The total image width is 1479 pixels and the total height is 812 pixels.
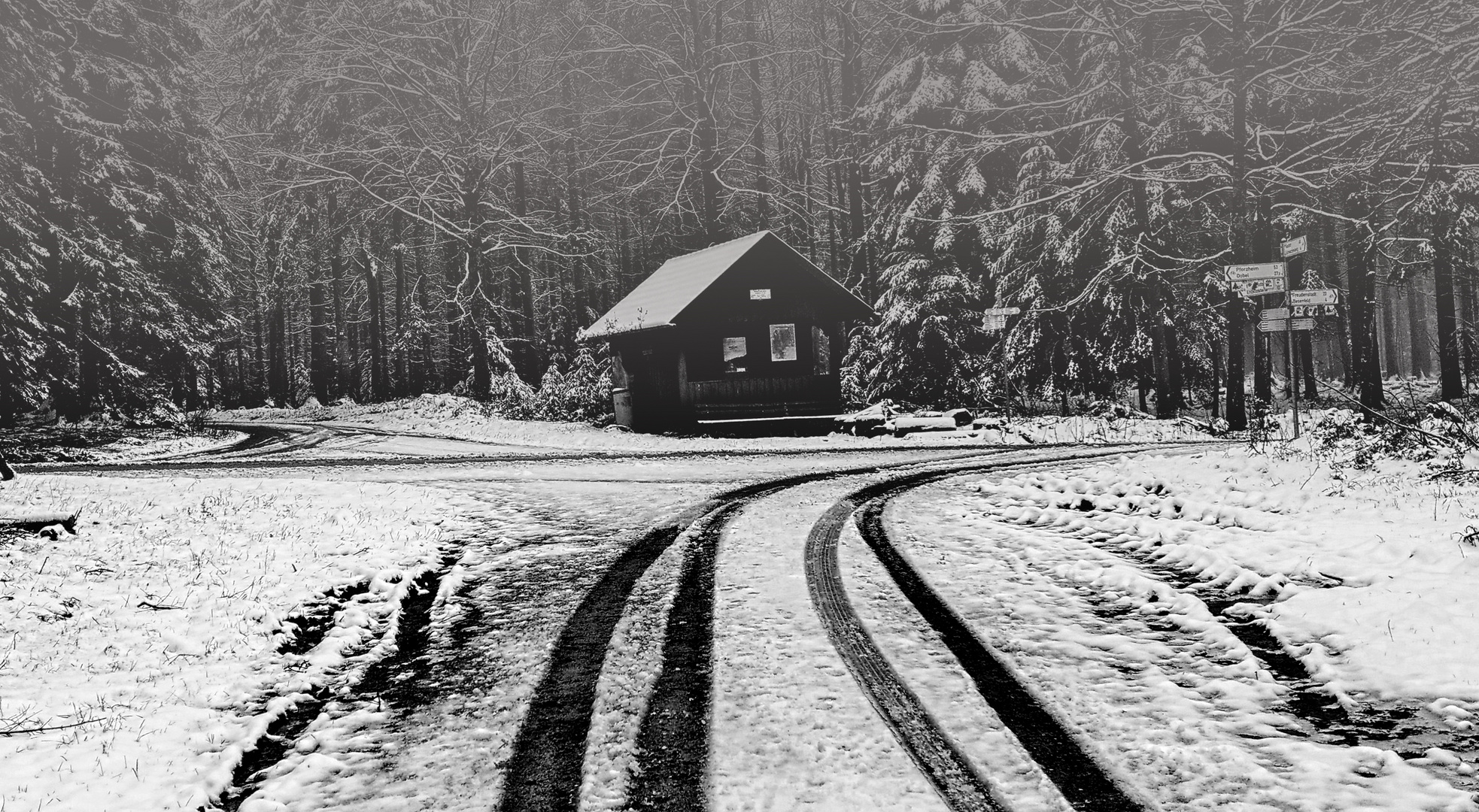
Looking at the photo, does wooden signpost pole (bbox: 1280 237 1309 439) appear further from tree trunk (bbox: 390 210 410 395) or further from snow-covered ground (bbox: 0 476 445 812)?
tree trunk (bbox: 390 210 410 395)

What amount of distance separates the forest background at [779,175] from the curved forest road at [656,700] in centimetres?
1351

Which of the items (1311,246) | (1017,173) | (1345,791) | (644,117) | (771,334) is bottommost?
(1345,791)

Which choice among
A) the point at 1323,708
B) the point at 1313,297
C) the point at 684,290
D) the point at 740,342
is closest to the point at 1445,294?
the point at 1313,297

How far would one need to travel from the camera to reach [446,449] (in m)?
22.0

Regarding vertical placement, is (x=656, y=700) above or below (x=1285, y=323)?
below

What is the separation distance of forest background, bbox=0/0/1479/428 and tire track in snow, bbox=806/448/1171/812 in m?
13.0

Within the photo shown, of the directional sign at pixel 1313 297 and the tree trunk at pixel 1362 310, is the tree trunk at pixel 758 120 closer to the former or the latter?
the tree trunk at pixel 1362 310

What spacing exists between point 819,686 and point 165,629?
4774 mm

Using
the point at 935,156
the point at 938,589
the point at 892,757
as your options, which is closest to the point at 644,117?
the point at 935,156

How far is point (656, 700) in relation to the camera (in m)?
4.92

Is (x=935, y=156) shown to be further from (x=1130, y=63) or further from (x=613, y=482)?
(x=613, y=482)

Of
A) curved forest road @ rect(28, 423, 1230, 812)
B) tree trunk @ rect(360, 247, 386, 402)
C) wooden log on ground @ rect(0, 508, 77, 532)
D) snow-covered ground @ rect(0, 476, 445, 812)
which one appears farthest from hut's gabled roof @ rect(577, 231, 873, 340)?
tree trunk @ rect(360, 247, 386, 402)

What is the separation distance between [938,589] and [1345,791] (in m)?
3.54

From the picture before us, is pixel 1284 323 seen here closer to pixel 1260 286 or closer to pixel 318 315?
pixel 1260 286
